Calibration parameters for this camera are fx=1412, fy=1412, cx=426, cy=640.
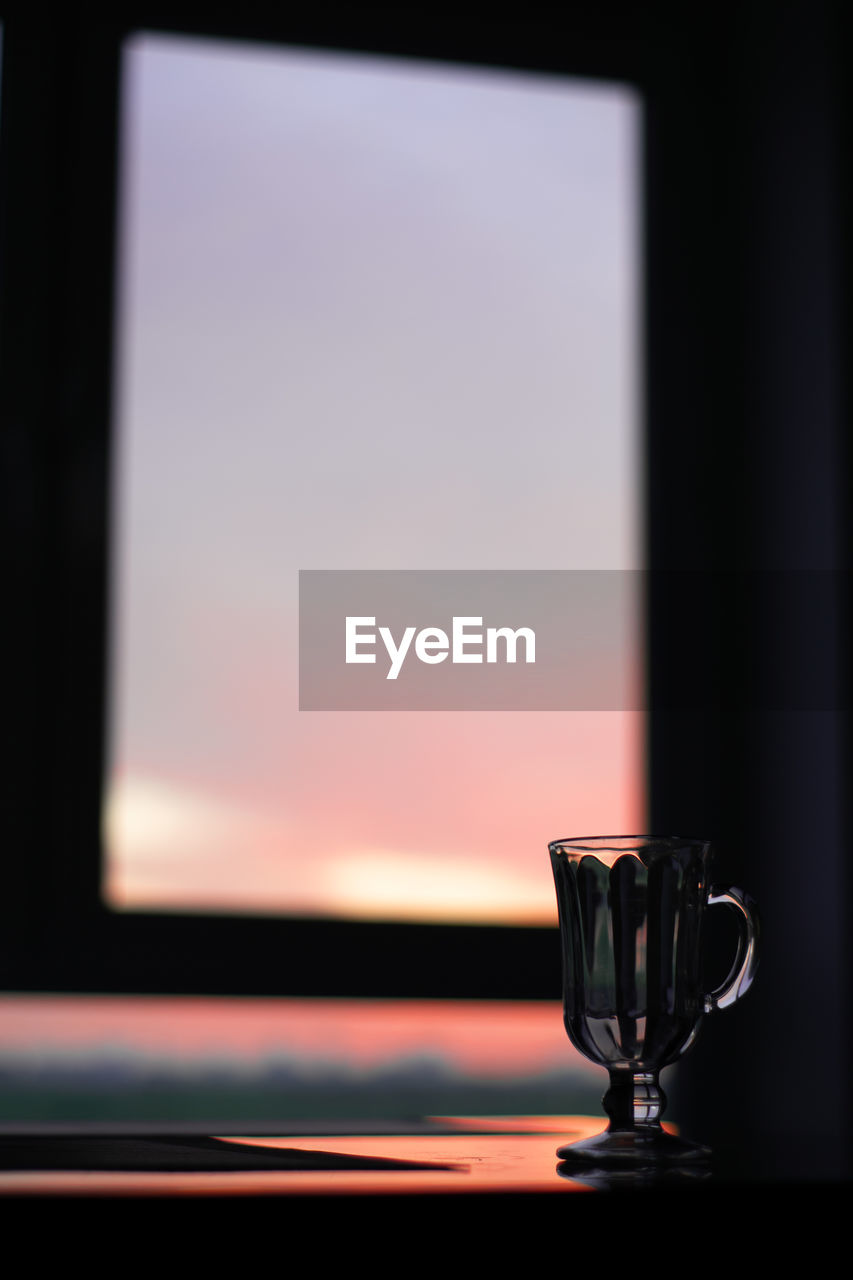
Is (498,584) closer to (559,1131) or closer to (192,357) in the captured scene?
(192,357)

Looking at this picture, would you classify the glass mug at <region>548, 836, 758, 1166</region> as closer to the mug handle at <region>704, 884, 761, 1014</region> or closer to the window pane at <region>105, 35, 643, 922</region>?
the mug handle at <region>704, 884, 761, 1014</region>

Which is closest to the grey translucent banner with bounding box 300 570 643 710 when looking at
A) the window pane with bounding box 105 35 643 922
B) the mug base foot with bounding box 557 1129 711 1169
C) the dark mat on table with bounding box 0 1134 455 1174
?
the window pane with bounding box 105 35 643 922

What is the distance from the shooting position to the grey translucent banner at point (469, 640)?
2.15 metres

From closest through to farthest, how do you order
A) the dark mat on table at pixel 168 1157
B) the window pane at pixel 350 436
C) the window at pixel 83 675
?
the dark mat on table at pixel 168 1157 → the window at pixel 83 675 → the window pane at pixel 350 436

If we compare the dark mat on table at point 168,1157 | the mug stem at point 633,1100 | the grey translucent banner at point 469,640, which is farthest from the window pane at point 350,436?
the mug stem at point 633,1100

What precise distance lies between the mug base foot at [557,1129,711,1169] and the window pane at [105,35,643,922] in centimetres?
129

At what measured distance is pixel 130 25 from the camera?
2.22 m

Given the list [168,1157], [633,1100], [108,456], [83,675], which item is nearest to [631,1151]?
[633,1100]

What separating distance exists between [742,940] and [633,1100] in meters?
0.11

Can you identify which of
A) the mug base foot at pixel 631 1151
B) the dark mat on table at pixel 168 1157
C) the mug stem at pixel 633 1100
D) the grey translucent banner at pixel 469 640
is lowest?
the dark mat on table at pixel 168 1157

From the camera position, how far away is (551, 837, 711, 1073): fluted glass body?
0.81 metres

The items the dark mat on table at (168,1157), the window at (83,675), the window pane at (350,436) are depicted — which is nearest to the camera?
the dark mat on table at (168,1157)

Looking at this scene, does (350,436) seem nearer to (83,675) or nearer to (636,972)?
(83,675)

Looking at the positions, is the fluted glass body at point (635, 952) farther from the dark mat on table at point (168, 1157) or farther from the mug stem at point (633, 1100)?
the dark mat on table at point (168, 1157)
